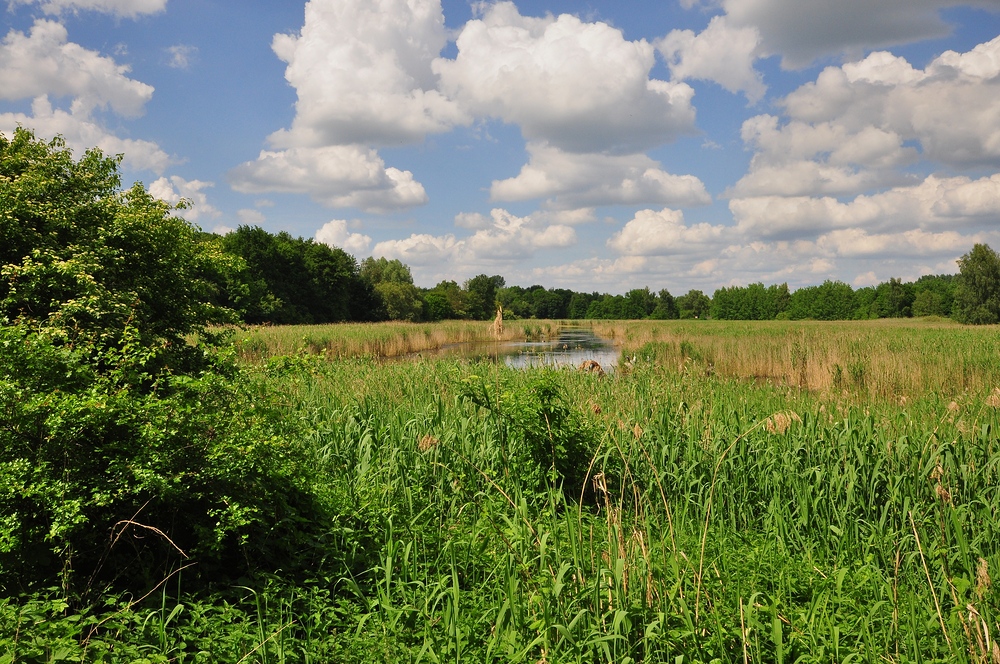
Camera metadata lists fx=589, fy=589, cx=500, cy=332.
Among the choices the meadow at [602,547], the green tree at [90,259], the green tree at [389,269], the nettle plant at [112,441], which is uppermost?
the green tree at [389,269]

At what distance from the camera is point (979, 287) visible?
4166 centimetres

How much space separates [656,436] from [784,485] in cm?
108

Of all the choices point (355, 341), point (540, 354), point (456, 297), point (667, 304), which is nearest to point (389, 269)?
point (456, 297)

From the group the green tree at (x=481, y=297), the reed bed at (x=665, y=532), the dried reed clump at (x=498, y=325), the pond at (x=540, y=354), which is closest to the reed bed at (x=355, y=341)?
the pond at (x=540, y=354)

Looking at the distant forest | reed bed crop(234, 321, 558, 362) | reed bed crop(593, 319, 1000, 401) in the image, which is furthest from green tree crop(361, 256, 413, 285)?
reed bed crop(593, 319, 1000, 401)

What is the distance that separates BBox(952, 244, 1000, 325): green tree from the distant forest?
667 inches

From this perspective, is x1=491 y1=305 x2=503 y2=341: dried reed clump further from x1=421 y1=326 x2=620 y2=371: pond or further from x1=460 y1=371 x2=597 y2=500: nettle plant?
x1=460 y1=371 x2=597 y2=500: nettle plant

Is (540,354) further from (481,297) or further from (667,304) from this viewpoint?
(667,304)

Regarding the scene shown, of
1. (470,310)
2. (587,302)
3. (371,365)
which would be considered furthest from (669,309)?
(371,365)

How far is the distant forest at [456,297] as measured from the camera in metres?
46.8

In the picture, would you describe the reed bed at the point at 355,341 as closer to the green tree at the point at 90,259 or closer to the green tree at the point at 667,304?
the green tree at the point at 90,259

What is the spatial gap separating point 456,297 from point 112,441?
244 feet

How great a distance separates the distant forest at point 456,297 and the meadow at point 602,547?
17.2 feet

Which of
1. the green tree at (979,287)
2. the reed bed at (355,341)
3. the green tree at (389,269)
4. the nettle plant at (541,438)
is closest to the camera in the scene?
the nettle plant at (541,438)
